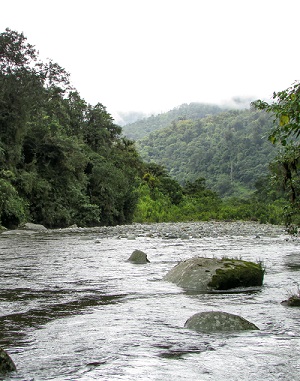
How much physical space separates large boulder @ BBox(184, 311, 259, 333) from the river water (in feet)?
0.37

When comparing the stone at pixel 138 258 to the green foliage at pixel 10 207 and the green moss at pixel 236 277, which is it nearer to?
the green moss at pixel 236 277

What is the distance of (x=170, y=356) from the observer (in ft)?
11.0

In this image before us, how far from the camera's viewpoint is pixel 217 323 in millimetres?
4148

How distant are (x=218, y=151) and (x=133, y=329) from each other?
3600 inches

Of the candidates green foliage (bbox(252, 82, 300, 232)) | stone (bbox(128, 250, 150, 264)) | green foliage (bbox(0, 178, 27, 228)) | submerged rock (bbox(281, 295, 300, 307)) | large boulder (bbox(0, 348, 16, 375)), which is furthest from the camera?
green foliage (bbox(0, 178, 27, 228))

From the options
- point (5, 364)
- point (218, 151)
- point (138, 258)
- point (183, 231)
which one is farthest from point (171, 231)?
point (218, 151)

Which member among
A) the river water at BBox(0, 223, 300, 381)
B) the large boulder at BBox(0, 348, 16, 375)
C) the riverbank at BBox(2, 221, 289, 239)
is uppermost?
the large boulder at BBox(0, 348, 16, 375)

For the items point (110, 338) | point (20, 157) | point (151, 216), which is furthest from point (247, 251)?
point (151, 216)

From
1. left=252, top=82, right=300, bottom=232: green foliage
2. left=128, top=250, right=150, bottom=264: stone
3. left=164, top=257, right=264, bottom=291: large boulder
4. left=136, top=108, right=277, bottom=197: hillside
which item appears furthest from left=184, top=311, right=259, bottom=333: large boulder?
left=136, top=108, right=277, bottom=197: hillside

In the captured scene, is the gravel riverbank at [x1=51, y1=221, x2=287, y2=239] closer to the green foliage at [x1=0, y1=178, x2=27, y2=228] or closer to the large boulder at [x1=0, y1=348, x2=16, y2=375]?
the green foliage at [x1=0, y1=178, x2=27, y2=228]

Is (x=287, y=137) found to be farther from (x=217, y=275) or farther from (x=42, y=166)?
(x=42, y=166)

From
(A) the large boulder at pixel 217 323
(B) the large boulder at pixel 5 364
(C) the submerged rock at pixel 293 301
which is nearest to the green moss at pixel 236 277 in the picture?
(C) the submerged rock at pixel 293 301

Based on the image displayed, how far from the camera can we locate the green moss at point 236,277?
649 cm

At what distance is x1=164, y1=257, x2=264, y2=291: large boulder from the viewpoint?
21.3ft
